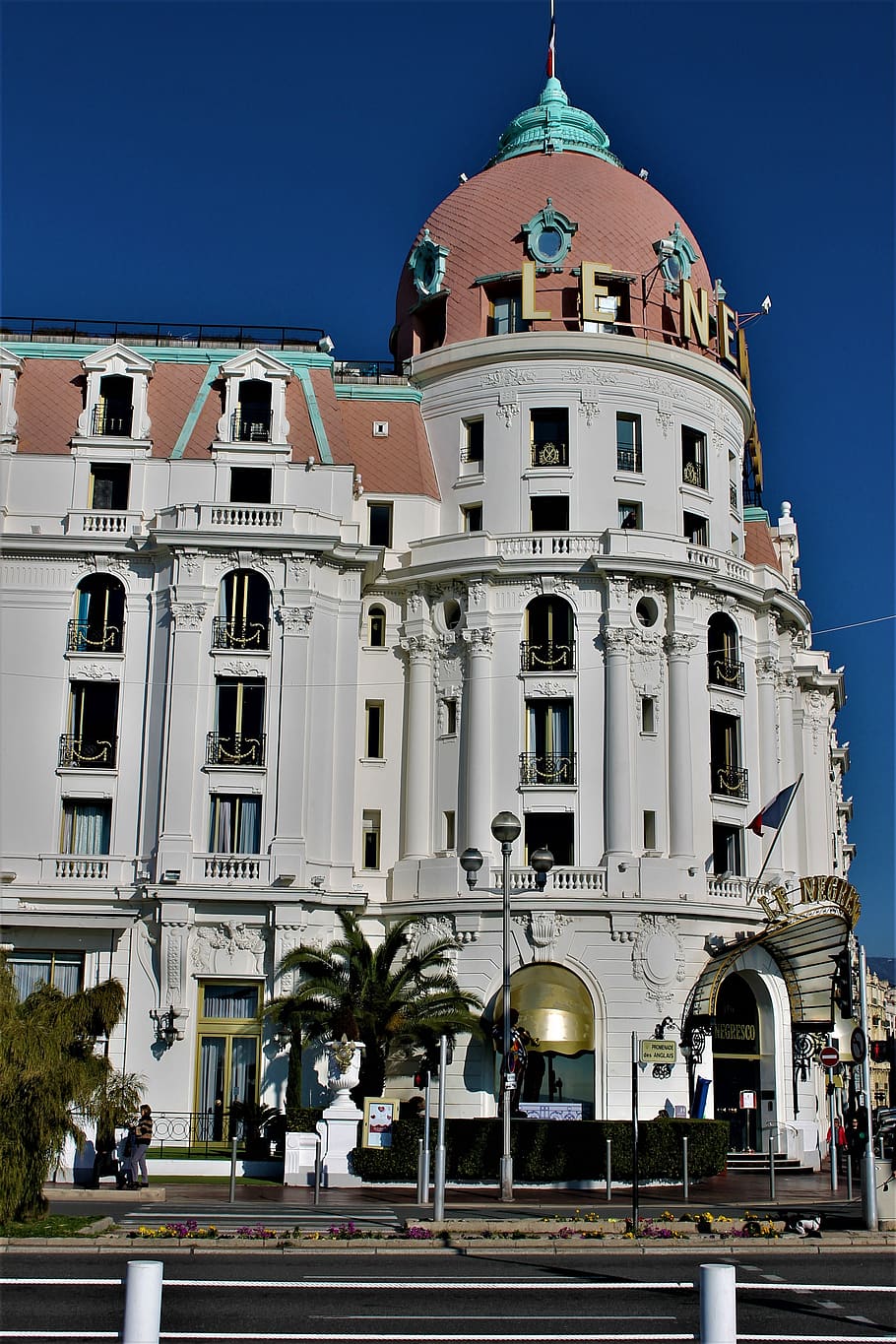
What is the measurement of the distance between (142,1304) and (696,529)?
46957 mm

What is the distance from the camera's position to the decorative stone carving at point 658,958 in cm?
4994

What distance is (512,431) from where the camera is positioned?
5556cm

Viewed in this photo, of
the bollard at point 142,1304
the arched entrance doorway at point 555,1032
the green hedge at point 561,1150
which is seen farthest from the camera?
the arched entrance doorway at point 555,1032

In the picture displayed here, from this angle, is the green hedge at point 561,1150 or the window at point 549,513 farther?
the window at point 549,513

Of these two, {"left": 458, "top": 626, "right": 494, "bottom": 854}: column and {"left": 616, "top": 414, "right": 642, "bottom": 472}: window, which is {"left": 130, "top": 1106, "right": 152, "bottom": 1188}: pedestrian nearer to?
{"left": 458, "top": 626, "right": 494, "bottom": 854}: column

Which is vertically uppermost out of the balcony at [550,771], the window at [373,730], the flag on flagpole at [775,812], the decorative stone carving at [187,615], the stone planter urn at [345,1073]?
the decorative stone carving at [187,615]

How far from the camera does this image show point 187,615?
5153 cm

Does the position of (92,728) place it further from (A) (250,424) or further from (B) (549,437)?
(B) (549,437)

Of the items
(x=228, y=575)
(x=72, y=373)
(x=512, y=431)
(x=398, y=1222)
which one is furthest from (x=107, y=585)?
(x=398, y=1222)

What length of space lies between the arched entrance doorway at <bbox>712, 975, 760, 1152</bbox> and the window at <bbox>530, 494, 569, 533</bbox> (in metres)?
16.0

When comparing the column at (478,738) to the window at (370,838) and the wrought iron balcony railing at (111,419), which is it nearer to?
the window at (370,838)

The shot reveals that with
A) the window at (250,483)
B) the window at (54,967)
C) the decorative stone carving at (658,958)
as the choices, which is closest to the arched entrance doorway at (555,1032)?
the decorative stone carving at (658,958)

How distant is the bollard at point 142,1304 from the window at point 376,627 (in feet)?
142

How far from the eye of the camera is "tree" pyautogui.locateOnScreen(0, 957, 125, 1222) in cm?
2562
